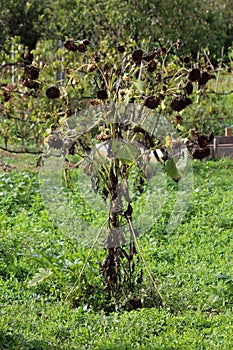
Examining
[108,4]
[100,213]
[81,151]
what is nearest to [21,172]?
[100,213]

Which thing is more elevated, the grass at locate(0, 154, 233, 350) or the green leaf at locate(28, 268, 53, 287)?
the green leaf at locate(28, 268, 53, 287)

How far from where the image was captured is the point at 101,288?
4168 mm

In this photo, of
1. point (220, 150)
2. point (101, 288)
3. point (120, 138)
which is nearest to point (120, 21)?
point (220, 150)

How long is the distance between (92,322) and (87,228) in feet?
5.89

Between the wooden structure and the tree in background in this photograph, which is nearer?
the wooden structure

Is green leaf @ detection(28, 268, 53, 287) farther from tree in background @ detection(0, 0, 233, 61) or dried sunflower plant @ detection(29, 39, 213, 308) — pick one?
tree in background @ detection(0, 0, 233, 61)

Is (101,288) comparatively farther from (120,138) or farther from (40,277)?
(120,138)

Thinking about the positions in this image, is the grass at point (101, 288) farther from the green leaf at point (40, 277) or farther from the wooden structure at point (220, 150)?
the wooden structure at point (220, 150)

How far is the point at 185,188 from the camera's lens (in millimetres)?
6438

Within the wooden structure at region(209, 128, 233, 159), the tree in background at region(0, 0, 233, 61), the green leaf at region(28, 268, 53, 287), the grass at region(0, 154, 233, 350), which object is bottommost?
the grass at region(0, 154, 233, 350)

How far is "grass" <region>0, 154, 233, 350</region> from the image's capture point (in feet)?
11.4

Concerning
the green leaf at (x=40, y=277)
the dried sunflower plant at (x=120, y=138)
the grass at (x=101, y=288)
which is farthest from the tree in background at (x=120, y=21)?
the green leaf at (x=40, y=277)

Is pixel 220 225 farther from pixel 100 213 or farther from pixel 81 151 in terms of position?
pixel 81 151

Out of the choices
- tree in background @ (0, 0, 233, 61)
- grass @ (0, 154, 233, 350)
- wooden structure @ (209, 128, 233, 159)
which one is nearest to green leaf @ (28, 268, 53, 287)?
grass @ (0, 154, 233, 350)
